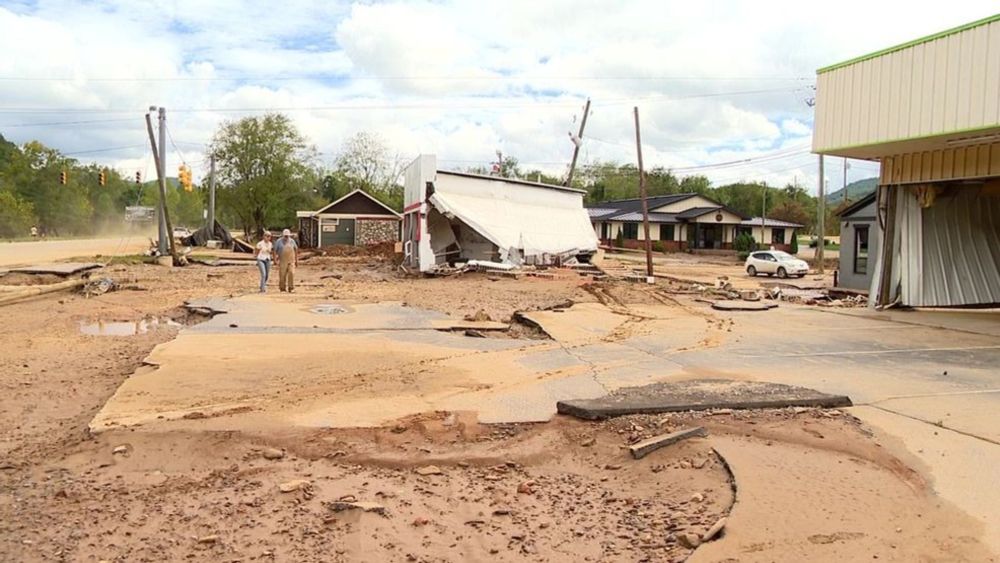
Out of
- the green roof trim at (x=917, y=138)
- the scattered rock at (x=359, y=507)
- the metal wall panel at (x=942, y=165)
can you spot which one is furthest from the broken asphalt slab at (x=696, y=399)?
the metal wall panel at (x=942, y=165)

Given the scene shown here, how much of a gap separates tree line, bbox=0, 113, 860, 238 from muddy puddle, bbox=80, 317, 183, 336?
145 ft

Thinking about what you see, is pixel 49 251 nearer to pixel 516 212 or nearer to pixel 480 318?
pixel 516 212

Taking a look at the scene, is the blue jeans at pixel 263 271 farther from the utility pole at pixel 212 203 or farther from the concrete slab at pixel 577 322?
the utility pole at pixel 212 203

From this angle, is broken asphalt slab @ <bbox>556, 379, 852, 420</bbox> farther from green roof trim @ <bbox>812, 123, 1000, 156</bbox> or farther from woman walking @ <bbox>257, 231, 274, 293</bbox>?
woman walking @ <bbox>257, 231, 274, 293</bbox>

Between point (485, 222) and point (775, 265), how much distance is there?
1621cm

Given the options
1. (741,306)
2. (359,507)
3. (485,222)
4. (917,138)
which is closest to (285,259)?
(485,222)

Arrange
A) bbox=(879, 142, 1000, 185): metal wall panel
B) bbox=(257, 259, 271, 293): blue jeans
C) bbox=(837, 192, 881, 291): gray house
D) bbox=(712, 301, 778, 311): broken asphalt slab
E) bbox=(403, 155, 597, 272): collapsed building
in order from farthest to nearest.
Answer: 1. bbox=(403, 155, 597, 272): collapsed building
2. bbox=(837, 192, 881, 291): gray house
3. bbox=(257, 259, 271, 293): blue jeans
4. bbox=(712, 301, 778, 311): broken asphalt slab
5. bbox=(879, 142, 1000, 185): metal wall panel

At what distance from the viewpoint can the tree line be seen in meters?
63.1

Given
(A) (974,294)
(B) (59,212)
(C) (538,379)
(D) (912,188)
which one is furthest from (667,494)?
(B) (59,212)

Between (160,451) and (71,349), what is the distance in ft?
20.6

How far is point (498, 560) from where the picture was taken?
13.9ft

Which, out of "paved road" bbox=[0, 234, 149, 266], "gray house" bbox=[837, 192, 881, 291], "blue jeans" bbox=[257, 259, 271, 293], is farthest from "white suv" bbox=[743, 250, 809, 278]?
"paved road" bbox=[0, 234, 149, 266]

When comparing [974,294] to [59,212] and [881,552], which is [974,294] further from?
[59,212]

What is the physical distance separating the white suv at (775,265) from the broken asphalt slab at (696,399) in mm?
31696
